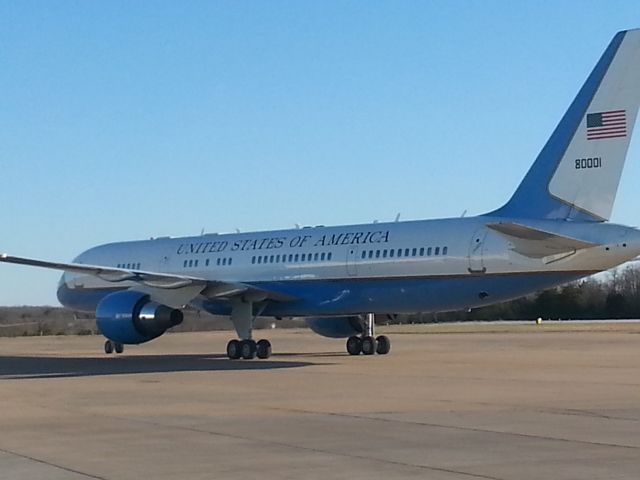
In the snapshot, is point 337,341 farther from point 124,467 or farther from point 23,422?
point 124,467

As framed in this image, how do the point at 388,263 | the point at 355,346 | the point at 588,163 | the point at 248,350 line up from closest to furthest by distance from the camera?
1. the point at 588,163
2. the point at 388,263
3. the point at 248,350
4. the point at 355,346

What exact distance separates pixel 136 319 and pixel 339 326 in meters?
7.84

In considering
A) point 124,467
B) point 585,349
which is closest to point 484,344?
point 585,349

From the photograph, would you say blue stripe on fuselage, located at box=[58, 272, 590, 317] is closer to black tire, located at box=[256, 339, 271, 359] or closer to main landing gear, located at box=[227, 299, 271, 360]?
main landing gear, located at box=[227, 299, 271, 360]

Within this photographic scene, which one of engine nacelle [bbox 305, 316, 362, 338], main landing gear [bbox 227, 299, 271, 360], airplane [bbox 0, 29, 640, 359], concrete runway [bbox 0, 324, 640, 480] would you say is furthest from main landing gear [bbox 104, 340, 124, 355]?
concrete runway [bbox 0, 324, 640, 480]

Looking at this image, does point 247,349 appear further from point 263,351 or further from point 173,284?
point 173,284

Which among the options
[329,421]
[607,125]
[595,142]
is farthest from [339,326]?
[329,421]

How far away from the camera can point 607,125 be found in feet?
88.7

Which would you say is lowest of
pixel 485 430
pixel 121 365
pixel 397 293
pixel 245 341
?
pixel 485 430

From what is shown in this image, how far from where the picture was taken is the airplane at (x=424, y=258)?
1051 inches

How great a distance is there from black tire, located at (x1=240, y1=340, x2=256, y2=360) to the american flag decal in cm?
1109

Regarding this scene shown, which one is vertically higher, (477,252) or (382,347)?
(477,252)

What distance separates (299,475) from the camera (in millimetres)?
10359

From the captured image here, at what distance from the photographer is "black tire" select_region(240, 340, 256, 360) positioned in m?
31.9
